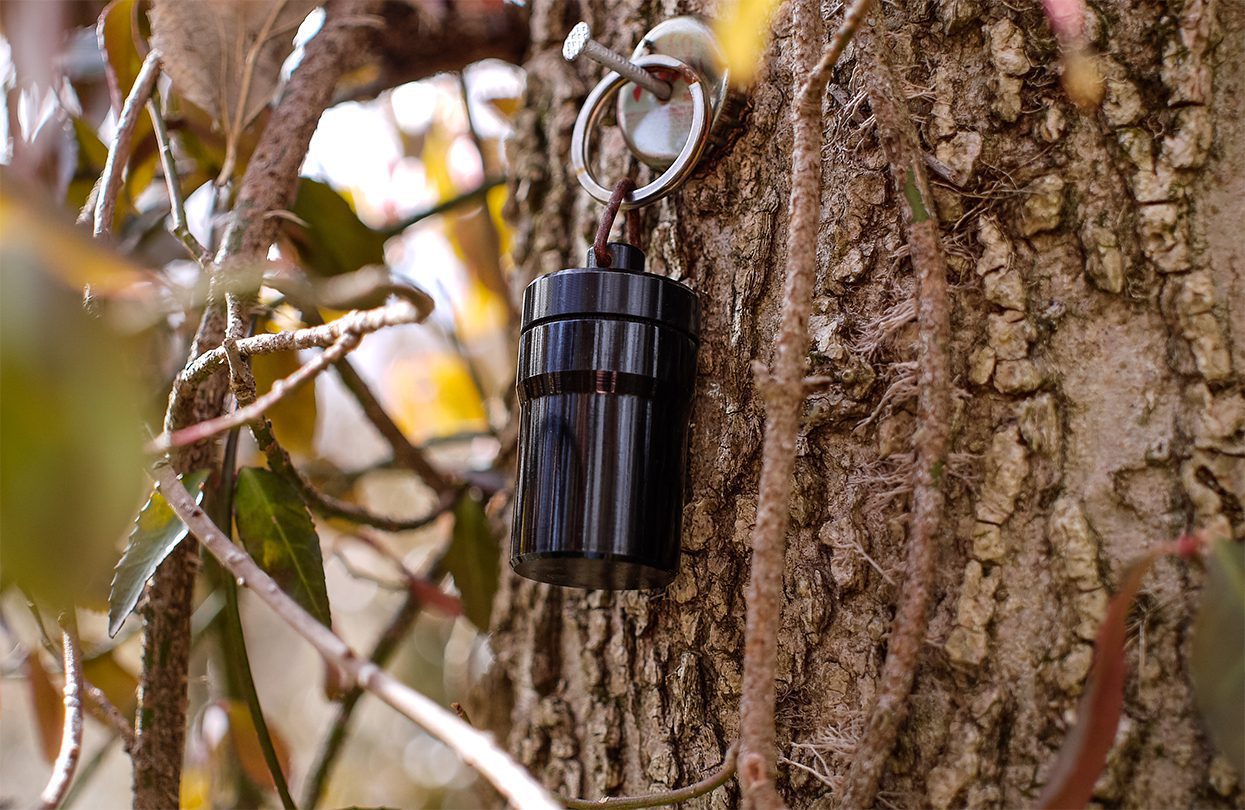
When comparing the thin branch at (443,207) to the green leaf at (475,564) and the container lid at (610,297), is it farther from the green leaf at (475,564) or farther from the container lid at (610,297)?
the container lid at (610,297)

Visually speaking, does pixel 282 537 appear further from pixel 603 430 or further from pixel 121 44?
pixel 121 44

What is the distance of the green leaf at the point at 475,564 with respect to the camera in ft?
3.38

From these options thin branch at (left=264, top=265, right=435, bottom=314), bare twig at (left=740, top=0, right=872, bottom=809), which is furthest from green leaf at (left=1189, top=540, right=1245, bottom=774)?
thin branch at (left=264, top=265, right=435, bottom=314)

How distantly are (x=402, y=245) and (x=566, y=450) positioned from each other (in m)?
1.31

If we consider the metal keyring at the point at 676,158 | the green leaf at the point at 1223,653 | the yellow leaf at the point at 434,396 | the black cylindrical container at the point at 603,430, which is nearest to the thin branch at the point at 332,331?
the black cylindrical container at the point at 603,430

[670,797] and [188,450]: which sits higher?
[188,450]

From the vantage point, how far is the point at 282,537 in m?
0.76

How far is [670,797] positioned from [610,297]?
0.30 meters

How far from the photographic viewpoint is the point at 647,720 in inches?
28.4

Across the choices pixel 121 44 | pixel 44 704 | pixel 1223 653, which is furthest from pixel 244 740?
pixel 1223 653

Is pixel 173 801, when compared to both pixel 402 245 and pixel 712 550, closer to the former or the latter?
pixel 712 550

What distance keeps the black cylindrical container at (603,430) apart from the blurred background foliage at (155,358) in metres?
0.11

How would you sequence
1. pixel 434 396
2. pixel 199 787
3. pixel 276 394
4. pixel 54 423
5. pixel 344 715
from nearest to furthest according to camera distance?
1. pixel 54 423
2. pixel 276 394
3. pixel 344 715
4. pixel 199 787
5. pixel 434 396

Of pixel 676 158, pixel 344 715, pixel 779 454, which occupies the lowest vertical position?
pixel 344 715
